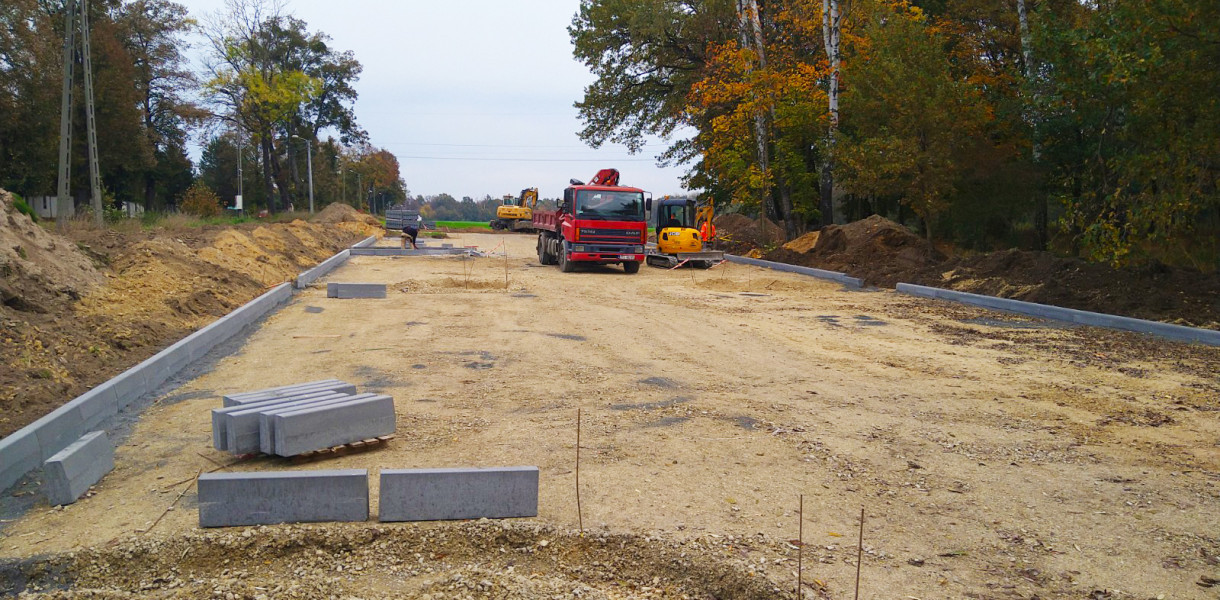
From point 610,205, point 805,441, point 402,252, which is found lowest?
point 805,441

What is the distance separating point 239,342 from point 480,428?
5.77 meters

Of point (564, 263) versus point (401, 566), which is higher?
point (564, 263)

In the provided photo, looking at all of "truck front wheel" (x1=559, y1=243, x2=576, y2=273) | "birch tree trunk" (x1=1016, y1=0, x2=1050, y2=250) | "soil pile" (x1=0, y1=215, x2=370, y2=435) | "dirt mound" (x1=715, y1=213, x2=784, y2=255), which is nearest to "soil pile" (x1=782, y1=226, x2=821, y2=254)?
"dirt mound" (x1=715, y1=213, x2=784, y2=255)

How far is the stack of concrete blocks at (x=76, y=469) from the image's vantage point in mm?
5098

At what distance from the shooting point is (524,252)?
111 ft

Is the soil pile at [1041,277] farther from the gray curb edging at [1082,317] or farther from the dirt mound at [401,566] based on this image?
the dirt mound at [401,566]

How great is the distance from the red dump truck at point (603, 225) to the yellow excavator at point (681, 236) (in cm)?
279

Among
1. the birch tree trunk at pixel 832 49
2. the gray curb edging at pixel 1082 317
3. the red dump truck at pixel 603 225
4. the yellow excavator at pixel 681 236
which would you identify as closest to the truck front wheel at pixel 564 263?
the red dump truck at pixel 603 225

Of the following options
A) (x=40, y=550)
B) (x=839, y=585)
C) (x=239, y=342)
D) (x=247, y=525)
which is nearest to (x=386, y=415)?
(x=247, y=525)

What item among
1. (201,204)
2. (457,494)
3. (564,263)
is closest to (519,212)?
(201,204)

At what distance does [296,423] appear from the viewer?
574 cm

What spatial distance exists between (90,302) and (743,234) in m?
27.8

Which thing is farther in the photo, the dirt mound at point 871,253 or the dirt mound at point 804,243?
the dirt mound at point 804,243

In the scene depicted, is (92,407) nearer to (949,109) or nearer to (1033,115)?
(949,109)
